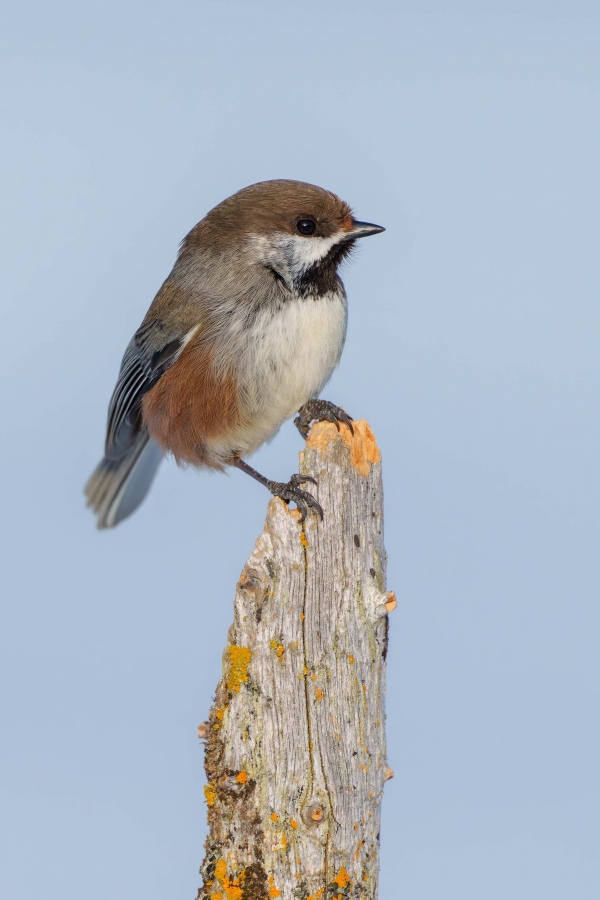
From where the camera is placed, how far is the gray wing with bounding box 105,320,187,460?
5.25 meters

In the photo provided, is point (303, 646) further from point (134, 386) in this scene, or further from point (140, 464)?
point (140, 464)

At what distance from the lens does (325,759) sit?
3.69 meters

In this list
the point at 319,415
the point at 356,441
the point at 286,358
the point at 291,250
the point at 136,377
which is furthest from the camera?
the point at 136,377

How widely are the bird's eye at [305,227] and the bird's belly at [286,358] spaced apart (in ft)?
1.07

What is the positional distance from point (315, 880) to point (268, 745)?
50cm

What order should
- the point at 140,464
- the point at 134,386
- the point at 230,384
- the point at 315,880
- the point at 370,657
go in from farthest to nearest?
the point at 140,464
the point at 134,386
the point at 230,384
the point at 370,657
the point at 315,880

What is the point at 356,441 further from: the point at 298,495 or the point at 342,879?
the point at 342,879

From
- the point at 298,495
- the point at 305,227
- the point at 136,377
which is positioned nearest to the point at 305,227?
the point at 305,227

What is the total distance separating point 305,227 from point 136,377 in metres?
1.35

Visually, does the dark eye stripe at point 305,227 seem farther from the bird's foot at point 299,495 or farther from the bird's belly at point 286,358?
the bird's foot at point 299,495

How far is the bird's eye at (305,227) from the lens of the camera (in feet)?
16.1

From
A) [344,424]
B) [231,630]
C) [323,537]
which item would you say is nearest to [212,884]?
[231,630]

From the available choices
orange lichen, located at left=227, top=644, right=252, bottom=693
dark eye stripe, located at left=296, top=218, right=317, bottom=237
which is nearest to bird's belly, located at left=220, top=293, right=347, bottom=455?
dark eye stripe, located at left=296, top=218, right=317, bottom=237

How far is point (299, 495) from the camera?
3.88m
